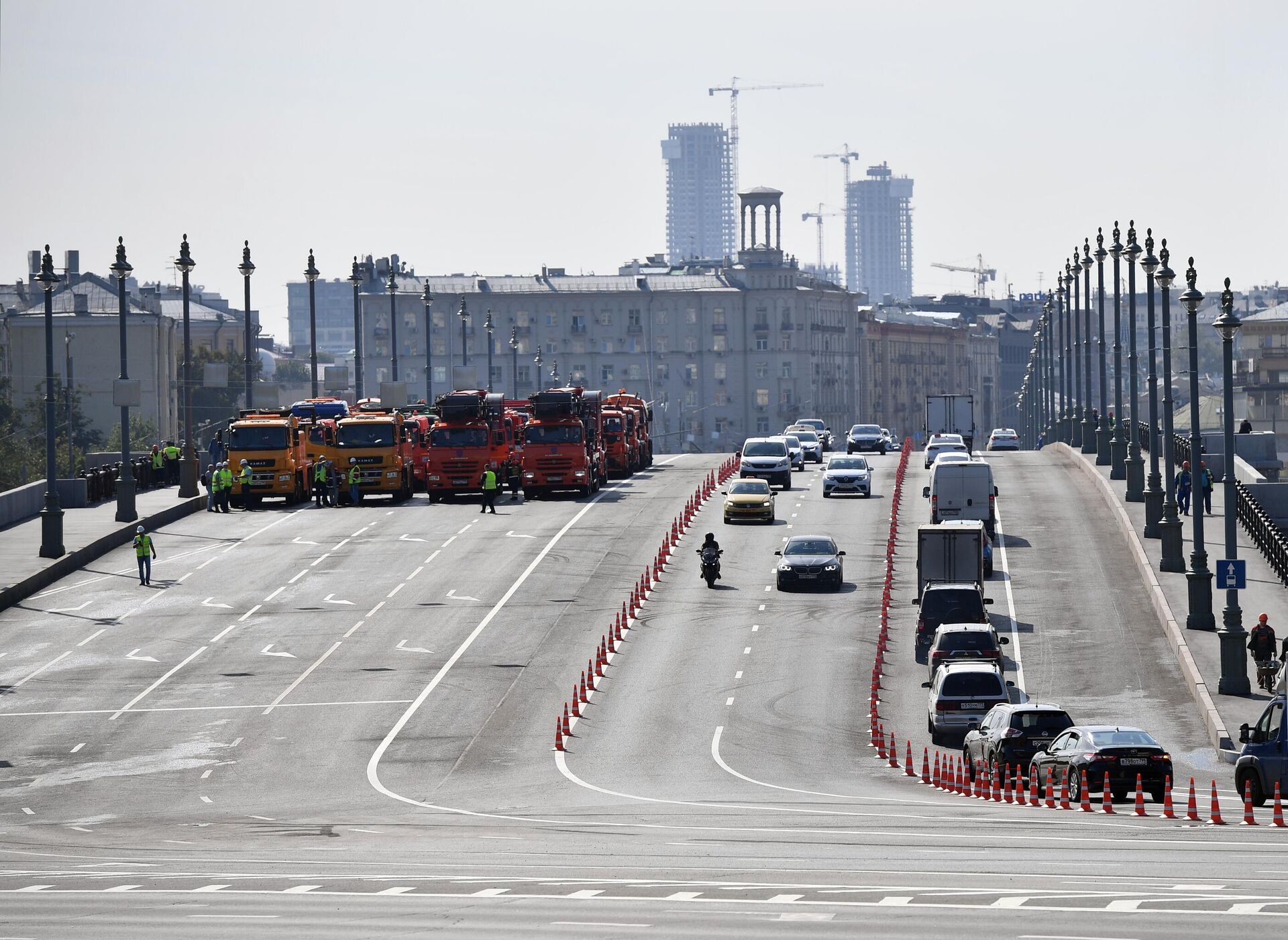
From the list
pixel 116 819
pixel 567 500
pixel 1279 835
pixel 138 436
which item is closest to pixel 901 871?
pixel 1279 835

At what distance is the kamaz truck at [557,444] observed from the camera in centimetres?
6619

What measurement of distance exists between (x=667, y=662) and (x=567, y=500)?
84.8ft

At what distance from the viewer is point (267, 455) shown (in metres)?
65.2

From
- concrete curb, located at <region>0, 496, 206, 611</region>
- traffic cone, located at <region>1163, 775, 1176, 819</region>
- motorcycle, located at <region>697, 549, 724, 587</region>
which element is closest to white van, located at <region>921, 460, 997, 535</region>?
motorcycle, located at <region>697, 549, 724, 587</region>

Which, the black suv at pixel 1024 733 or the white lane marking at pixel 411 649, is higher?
the black suv at pixel 1024 733

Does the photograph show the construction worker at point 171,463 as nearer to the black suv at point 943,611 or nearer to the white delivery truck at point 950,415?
the black suv at point 943,611

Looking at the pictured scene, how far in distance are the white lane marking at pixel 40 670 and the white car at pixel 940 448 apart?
141ft

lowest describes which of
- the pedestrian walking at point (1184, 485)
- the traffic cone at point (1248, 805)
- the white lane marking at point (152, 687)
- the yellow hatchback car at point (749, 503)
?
the white lane marking at point (152, 687)

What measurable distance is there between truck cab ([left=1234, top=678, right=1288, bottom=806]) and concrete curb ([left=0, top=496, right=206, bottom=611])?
103ft

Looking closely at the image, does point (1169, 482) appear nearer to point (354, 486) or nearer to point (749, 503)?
point (749, 503)

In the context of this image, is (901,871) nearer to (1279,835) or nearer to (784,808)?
(1279,835)

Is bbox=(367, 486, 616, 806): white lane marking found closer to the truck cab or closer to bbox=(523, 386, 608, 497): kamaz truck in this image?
bbox=(523, 386, 608, 497): kamaz truck

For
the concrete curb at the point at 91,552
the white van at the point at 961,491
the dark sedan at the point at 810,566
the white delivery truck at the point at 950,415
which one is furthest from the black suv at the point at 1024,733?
the white delivery truck at the point at 950,415

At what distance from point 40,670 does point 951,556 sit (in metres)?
19.9
